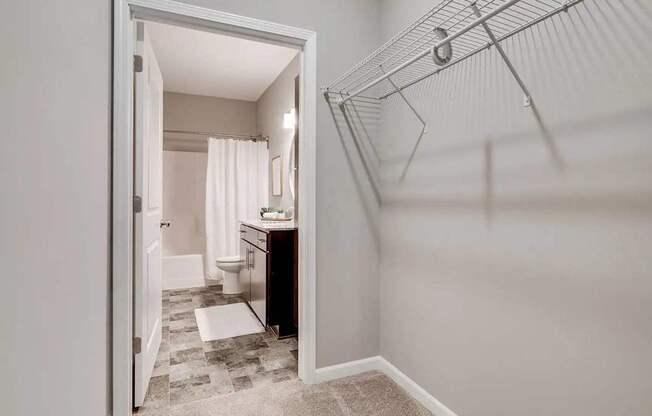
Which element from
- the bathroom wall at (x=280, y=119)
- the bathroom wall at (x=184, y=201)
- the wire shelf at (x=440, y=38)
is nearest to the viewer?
the wire shelf at (x=440, y=38)

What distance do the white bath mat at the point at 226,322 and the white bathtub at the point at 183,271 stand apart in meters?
1.11

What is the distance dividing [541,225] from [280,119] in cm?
320

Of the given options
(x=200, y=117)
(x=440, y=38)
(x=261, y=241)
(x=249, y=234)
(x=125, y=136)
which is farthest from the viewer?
(x=200, y=117)

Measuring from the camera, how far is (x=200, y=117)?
15.2ft

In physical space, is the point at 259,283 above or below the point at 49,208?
below

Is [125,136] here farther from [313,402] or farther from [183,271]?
[183,271]

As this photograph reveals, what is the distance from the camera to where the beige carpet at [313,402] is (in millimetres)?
1730

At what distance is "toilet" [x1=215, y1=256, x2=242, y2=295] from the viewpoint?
3.80 meters

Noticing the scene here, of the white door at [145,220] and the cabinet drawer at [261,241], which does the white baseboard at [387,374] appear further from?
the cabinet drawer at [261,241]

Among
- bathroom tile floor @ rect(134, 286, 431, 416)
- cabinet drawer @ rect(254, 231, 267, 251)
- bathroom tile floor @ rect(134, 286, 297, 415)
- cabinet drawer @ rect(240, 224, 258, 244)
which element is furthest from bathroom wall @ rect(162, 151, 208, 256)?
bathroom tile floor @ rect(134, 286, 431, 416)

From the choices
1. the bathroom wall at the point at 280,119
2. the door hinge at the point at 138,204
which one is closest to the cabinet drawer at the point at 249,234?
the bathroom wall at the point at 280,119

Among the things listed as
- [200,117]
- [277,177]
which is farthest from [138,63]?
[200,117]

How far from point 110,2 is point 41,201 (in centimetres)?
125

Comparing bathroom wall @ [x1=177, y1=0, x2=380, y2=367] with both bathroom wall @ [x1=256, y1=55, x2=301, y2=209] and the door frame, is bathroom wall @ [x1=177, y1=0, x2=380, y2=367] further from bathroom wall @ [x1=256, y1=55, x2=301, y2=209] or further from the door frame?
bathroom wall @ [x1=256, y1=55, x2=301, y2=209]
